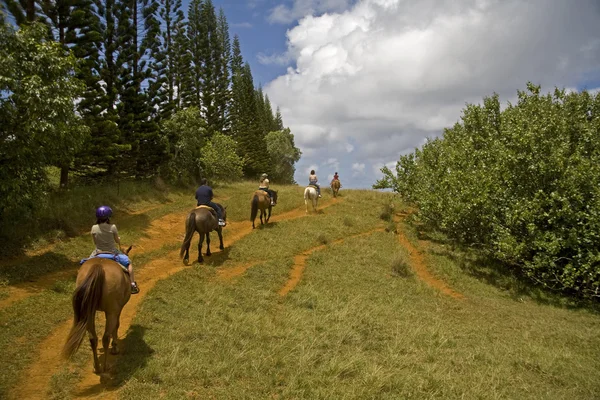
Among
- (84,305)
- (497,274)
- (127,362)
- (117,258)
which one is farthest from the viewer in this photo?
(497,274)

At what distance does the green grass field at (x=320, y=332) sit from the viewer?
610cm

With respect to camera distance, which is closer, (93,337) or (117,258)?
(93,337)

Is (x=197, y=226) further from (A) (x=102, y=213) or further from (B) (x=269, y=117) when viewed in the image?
(B) (x=269, y=117)

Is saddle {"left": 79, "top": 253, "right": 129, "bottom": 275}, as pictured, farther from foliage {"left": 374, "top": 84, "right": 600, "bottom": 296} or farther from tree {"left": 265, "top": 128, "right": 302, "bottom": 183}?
tree {"left": 265, "top": 128, "right": 302, "bottom": 183}

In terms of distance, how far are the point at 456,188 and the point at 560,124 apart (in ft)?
16.9

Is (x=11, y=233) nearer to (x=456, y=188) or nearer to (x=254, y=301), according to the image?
(x=254, y=301)

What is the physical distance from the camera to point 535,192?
15719mm

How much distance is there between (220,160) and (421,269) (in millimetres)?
21335

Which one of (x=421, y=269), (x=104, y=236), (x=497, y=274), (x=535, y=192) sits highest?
(x=535, y=192)

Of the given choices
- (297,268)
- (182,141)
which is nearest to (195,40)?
(182,141)

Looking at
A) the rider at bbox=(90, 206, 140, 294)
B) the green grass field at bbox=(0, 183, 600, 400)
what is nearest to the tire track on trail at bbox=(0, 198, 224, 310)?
the green grass field at bbox=(0, 183, 600, 400)

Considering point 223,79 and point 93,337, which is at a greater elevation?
point 223,79

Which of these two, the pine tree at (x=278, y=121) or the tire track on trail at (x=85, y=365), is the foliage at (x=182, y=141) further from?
the pine tree at (x=278, y=121)

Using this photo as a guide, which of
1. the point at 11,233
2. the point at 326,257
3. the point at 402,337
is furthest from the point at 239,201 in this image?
the point at 402,337
